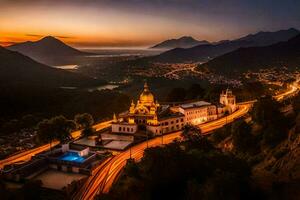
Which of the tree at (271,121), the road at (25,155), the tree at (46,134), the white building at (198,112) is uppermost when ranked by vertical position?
the tree at (271,121)

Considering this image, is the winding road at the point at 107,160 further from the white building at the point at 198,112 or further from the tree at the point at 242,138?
the tree at the point at 242,138

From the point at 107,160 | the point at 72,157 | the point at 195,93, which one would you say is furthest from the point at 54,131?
the point at 195,93

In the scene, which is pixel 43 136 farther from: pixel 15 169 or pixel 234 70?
pixel 234 70

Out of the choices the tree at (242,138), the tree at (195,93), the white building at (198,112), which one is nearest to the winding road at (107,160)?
the white building at (198,112)

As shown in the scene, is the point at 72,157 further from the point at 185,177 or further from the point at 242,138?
the point at 242,138

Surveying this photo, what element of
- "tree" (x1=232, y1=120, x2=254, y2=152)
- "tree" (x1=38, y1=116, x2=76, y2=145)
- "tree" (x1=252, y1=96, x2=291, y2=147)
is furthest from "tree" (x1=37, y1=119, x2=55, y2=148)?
"tree" (x1=252, y1=96, x2=291, y2=147)

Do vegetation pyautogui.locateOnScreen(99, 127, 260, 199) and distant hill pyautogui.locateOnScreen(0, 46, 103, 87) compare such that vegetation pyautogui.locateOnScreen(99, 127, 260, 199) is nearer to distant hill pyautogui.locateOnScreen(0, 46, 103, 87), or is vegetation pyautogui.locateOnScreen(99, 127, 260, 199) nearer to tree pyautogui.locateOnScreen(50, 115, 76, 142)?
tree pyautogui.locateOnScreen(50, 115, 76, 142)
